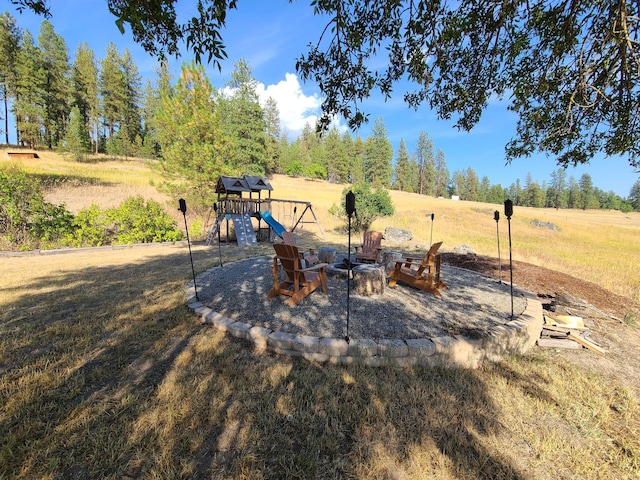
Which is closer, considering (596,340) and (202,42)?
(202,42)

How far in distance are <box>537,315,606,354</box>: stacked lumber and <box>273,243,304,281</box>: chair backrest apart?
3.76m

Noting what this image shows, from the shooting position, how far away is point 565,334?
3.85 metres

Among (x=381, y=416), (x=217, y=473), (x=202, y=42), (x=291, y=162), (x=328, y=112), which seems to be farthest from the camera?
(x=291, y=162)

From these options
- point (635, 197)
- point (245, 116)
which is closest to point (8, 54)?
point (245, 116)

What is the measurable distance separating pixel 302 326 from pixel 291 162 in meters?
59.3

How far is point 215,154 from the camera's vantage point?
601 inches

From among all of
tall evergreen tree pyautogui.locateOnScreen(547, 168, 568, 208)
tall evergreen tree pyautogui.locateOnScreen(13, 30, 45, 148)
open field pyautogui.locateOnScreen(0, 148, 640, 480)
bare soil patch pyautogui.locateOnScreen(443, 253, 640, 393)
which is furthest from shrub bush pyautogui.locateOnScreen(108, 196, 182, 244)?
tall evergreen tree pyautogui.locateOnScreen(547, 168, 568, 208)

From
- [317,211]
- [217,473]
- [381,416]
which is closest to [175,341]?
[217,473]

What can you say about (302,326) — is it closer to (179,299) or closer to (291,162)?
(179,299)

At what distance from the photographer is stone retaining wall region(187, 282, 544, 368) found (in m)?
2.97

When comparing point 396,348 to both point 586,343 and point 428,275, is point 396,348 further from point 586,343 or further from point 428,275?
point 586,343

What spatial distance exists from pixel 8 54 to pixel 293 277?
46513 millimetres

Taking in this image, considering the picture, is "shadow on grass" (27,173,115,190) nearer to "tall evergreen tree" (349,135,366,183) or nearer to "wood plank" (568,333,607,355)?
"wood plank" (568,333,607,355)

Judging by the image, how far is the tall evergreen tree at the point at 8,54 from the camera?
27647 millimetres
